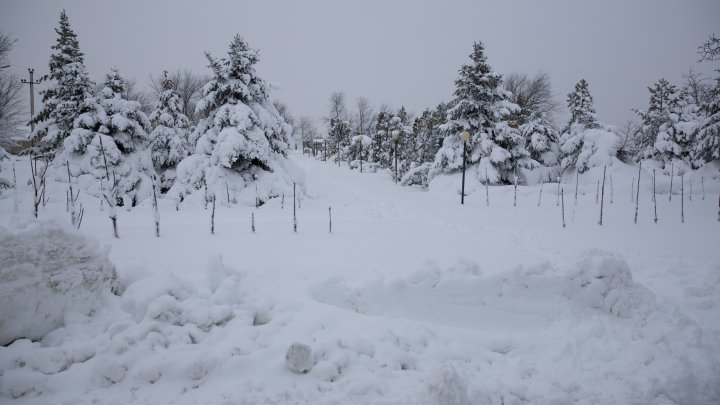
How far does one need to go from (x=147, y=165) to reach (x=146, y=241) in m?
12.3

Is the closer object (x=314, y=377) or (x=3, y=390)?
(x=3, y=390)

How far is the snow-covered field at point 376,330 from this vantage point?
3092 millimetres

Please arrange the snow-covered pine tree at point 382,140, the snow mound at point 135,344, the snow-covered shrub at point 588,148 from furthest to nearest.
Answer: the snow-covered pine tree at point 382,140, the snow-covered shrub at point 588,148, the snow mound at point 135,344

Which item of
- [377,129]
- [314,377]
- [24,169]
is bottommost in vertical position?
[314,377]

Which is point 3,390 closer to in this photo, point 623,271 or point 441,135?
point 623,271

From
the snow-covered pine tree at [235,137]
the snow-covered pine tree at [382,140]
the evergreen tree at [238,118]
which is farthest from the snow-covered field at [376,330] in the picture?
the snow-covered pine tree at [382,140]

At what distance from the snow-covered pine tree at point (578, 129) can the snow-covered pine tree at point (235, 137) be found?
60.5ft

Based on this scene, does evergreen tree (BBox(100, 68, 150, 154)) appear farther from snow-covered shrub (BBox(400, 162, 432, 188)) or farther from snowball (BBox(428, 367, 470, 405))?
snowball (BBox(428, 367, 470, 405))

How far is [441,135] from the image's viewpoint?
2350cm

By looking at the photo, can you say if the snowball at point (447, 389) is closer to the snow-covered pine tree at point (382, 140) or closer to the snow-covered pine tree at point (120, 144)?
the snow-covered pine tree at point (120, 144)

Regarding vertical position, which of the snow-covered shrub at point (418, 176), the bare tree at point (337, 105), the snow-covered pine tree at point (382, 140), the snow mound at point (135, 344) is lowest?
the snow mound at point (135, 344)

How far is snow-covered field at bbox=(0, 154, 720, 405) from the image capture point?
309 cm

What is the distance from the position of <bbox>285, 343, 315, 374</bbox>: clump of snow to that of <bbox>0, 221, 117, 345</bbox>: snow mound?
241 centimetres

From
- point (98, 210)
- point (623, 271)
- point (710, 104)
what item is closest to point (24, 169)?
point (98, 210)
